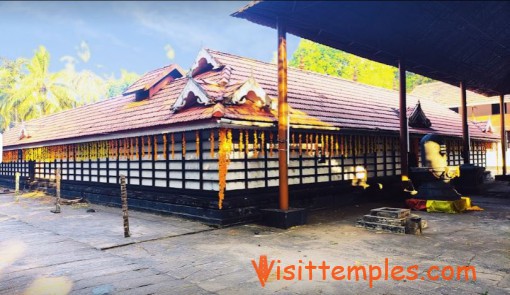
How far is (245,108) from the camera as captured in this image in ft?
33.0

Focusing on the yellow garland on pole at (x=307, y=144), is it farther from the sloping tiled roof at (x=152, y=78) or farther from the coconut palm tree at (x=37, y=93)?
the coconut palm tree at (x=37, y=93)

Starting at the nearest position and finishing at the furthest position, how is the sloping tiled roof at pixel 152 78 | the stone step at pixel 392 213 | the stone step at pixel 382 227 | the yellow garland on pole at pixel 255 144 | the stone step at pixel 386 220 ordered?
the stone step at pixel 382 227
the stone step at pixel 386 220
the stone step at pixel 392 213
the yellow garland on pole at pixel 255 144
the sloping tiled roof at pixel 152 78

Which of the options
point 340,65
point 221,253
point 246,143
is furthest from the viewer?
point 340,65

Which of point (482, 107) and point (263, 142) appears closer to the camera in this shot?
point (263, 142)

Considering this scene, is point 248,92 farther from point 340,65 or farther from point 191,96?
point 340,65

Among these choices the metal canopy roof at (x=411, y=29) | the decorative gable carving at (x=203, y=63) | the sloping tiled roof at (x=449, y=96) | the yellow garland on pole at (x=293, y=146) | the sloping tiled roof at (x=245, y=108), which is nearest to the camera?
the metal canopy roof at (x=411, y=29)

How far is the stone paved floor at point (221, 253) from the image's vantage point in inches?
203

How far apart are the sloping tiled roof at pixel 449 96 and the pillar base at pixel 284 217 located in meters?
30.0

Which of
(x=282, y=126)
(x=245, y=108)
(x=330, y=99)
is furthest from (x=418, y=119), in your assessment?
(x=245, y=108)

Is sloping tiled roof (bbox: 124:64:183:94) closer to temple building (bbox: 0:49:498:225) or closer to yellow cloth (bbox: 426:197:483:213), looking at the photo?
temple building (bbox: 0:49:498:225)

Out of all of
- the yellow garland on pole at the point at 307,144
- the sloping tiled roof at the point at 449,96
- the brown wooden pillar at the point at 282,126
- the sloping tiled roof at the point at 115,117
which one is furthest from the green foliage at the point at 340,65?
the brown wooden pillar at the point at 282,126

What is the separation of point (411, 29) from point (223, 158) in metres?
6.70

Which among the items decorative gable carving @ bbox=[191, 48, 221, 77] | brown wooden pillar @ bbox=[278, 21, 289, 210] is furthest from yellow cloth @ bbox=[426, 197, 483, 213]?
decorative gable carving @ bbox=[191, 48, 221, 77]

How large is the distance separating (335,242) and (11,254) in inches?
262
